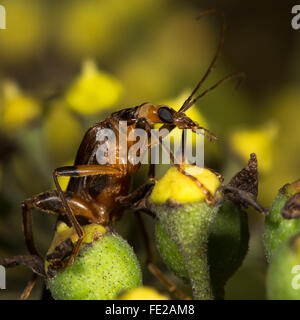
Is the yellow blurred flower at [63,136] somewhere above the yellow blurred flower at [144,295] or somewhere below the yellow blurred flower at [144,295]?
above

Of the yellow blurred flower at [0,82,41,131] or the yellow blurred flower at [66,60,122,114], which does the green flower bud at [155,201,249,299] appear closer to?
the yellow blurred flower at [66,60,122,114]

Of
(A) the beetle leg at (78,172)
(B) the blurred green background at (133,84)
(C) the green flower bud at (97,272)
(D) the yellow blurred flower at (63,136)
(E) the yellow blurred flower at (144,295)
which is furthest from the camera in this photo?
(D) the yellow blurred flower at (63,136)

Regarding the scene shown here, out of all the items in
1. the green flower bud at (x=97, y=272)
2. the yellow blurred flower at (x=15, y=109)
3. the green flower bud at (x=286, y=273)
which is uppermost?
the yellow blurred flower at (x=15, y=109)

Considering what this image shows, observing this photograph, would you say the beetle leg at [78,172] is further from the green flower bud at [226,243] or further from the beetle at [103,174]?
A: the green flower bud at [226,243]

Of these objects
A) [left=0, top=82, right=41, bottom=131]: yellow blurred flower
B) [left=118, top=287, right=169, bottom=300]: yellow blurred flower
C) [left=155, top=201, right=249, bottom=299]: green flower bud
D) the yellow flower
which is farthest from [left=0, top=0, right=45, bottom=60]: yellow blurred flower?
[left=118, top=287, right=169, bottom=300]: yellow blurred flower

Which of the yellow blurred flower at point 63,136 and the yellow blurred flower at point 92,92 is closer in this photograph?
the yellow blurred flower at point 92,92

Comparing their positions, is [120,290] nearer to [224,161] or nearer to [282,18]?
[224,161]

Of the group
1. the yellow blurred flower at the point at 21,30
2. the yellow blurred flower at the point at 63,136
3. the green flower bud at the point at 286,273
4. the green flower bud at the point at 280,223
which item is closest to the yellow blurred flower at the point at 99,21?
the yellow blurred flower at the point at 21,30
